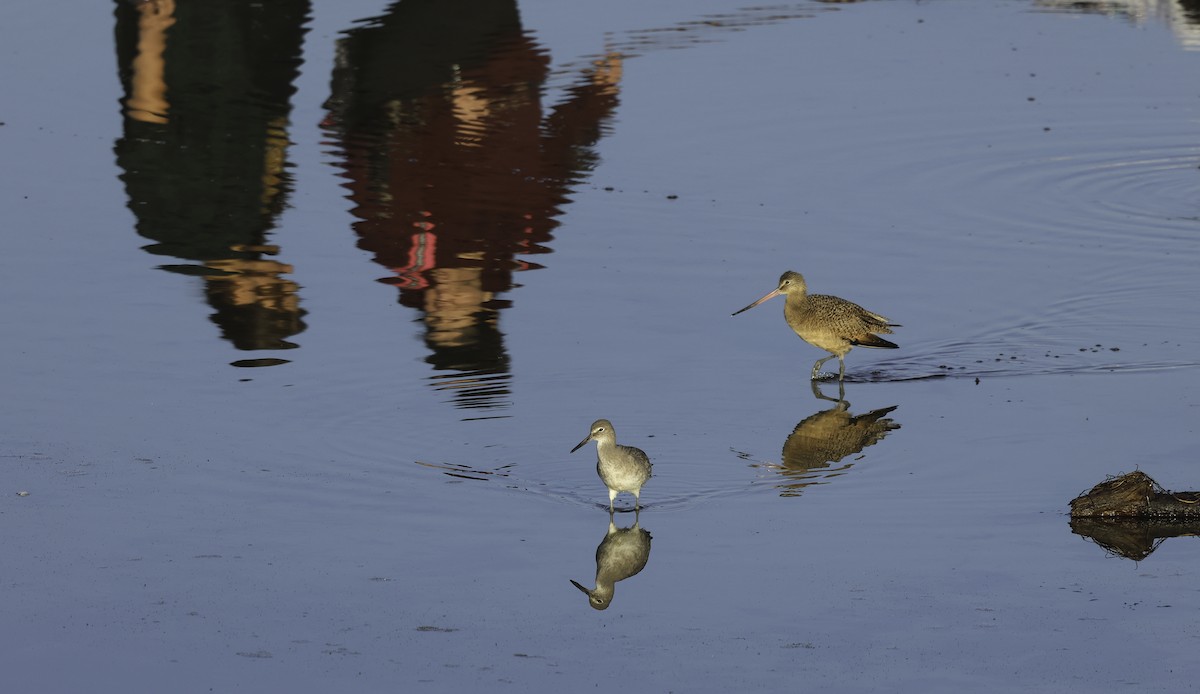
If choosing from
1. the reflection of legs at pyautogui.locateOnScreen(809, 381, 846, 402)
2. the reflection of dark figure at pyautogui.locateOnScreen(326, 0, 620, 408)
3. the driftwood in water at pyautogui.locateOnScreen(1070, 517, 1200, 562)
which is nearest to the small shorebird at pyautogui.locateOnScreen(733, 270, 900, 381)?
the reflection of legs at pyautogui.locateOnScreen(809, 381, 846, 402)

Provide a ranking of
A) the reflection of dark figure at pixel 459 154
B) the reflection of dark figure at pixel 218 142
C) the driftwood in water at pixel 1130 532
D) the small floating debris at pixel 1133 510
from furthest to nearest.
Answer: the reflection of dark figure at pixel 218 142, the reflection of dark figure at pixel 459 154, the small floating debris at pixel 1133 510, the driftwood in water at pixel 1130 532

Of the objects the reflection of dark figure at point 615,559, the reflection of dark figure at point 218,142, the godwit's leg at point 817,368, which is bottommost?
the reflection of dark figure at point 218,142

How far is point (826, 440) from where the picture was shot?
41.0ft

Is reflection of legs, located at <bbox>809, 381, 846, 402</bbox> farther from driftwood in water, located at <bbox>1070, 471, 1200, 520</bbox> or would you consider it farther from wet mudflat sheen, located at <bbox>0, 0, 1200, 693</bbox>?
driftwood in water, located at <bbox>1070, 471, 1200, 520</bbox>

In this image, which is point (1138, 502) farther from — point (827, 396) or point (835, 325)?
point (835, 325)

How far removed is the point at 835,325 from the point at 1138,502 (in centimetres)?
342

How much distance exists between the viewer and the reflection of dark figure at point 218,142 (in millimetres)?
15781

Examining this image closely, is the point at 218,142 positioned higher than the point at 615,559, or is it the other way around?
the point at 615,559

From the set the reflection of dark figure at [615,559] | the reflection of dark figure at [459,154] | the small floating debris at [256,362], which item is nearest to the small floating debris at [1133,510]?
the reflection of dark figure at [615,559]

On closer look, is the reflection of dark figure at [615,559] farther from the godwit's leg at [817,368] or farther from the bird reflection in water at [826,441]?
the godwit's leg at [817,368]

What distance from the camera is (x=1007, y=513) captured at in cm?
1095

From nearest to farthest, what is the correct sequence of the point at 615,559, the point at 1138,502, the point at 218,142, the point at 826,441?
the point at 615,559 < the point at 1138,502 < the point at 826,441 < the point at 218,142

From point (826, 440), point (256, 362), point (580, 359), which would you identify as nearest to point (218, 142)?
point (256, 362)

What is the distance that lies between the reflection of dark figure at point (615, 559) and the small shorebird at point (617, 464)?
23 centimetres
